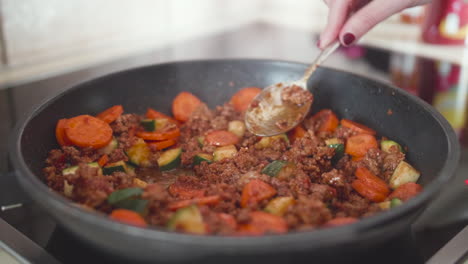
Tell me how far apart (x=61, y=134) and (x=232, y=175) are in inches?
21.1

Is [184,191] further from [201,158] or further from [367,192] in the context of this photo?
[367,192]

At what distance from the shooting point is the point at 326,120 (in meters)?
1.66

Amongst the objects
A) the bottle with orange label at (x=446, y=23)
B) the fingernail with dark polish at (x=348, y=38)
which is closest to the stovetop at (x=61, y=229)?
the fingernail with dark polish at (x=348, y=38)

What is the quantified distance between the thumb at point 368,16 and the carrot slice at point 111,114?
2.63 feet

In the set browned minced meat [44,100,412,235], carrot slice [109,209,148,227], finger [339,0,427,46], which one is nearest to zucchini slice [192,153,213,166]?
browned minced meat [44,100,412,235]

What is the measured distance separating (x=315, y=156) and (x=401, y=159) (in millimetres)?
261

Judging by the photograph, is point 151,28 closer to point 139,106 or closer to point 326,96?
point 139,106

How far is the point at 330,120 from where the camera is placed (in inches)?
65.1

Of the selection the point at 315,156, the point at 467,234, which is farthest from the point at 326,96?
the point at 467,234

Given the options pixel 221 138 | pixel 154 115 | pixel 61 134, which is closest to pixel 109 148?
pixel 61 134

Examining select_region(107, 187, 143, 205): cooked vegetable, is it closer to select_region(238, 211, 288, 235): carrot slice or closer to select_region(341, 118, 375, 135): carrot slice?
select_region(238, 211, 288, 235): carrot slice

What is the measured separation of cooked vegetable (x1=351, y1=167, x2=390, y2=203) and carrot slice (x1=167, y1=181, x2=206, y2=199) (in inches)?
17.8

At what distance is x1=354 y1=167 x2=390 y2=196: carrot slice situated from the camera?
1.31 metres

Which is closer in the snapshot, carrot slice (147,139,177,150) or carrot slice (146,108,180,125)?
carrot slice (147,139,177,150)
